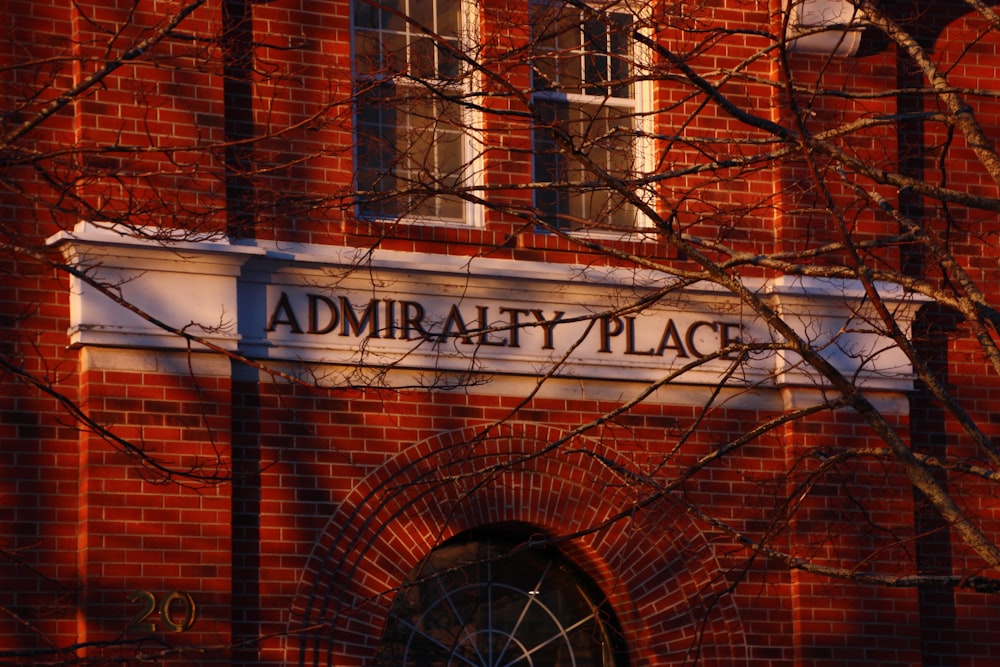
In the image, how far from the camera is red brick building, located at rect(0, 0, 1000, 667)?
9789 mm

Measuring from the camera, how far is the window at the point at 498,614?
431 inches

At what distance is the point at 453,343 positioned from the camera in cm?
1080

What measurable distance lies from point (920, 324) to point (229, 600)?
→ 527 centimetres

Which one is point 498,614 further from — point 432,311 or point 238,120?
point 238,120

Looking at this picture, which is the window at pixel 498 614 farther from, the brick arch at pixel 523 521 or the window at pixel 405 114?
the window at pixel 405 114

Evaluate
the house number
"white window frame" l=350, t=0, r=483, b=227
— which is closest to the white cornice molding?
"white window frame" l=350, t=0, r=483, b=227

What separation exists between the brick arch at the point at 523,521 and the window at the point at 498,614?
0.76ft

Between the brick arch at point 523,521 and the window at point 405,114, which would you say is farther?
the window at point 405,114

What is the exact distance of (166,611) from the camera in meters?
9.74

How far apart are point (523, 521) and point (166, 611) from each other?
239cm

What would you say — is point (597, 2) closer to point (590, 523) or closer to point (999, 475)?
point (590, 523)

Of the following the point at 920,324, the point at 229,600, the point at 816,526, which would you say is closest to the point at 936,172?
the point at 920,324

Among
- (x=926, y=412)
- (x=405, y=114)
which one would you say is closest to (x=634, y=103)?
(x=405, y=114)

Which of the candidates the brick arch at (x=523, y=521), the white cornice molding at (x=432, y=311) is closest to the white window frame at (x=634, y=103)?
the white cornice molding at (x=432, y=311)
